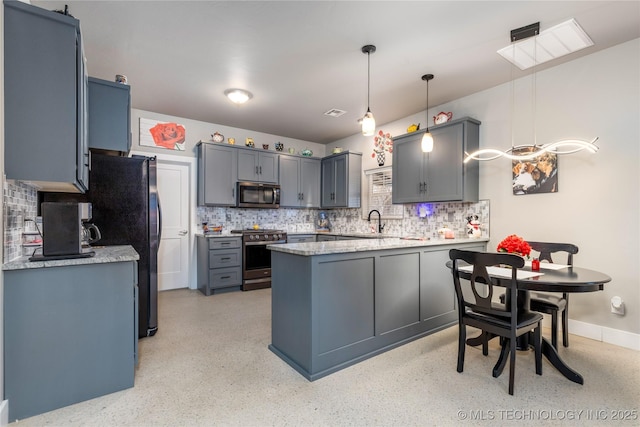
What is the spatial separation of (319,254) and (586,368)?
86.5 inches

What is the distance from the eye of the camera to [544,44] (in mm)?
2734

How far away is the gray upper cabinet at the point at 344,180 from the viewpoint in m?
5.43

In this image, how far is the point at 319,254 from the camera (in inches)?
88.0

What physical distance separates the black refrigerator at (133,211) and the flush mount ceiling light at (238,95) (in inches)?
52.5

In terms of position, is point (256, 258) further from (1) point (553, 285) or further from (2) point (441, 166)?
(1) point (553, 285)

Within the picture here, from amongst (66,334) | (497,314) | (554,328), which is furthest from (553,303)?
(66,334)

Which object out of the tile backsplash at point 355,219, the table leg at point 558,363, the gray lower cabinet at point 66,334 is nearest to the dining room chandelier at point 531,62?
the tile backsplash at point 355,219

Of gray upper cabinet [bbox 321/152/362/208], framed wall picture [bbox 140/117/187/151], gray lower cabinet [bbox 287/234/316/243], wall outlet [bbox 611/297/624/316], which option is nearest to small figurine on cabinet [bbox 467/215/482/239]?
wall outlet [bbox 611/297/624/316]

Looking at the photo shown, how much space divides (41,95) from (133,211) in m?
1.27

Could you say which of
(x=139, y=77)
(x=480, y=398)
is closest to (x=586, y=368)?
(x=480, y=398)

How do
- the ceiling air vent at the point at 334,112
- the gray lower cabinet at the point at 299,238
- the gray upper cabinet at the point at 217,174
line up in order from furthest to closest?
the gray lower cabinet at the point at 299,238, the gray upper cabinet at the point at 217,174, the ceiling air vent at the point at 334,112

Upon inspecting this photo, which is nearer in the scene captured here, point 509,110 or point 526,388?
point 526,388

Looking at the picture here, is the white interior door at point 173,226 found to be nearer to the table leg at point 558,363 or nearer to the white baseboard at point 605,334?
the table leg at point 558,363

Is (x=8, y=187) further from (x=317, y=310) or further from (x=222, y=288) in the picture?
(x=222, y=288)
